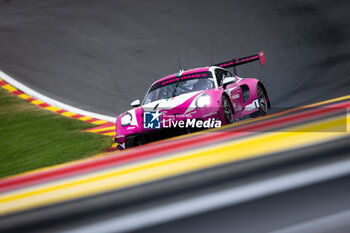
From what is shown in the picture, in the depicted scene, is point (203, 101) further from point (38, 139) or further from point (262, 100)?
point (38, 139)

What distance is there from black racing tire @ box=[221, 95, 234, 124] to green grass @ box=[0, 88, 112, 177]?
2068 mm

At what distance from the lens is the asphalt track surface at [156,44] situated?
10094mm

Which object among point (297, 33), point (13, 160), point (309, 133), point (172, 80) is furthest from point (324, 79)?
point (309, 133)

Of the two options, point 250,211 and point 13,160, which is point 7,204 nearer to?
point 250,211

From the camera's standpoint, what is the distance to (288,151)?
4.41 ft

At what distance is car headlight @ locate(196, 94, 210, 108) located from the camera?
5109 mm

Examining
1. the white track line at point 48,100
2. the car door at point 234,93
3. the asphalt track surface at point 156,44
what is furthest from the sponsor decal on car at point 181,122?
the white track line at point 48,100

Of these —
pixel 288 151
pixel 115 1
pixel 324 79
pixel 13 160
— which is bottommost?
pixel 13 160

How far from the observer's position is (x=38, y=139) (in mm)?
7328

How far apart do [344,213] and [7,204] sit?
3.60ft

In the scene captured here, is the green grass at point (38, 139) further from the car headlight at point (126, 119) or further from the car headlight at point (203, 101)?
the car headlight at point (203, 101)

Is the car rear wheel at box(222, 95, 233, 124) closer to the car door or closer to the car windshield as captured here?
the car door

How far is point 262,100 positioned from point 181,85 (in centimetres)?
171

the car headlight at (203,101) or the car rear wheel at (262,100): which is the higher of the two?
the car headlight at (203,101)
